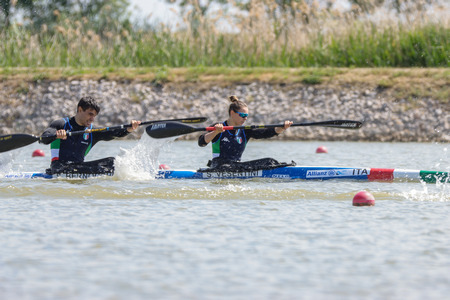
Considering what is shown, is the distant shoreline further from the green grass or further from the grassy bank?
the green grass

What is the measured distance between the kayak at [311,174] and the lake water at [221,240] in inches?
9.1

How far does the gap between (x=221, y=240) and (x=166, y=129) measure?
574cm

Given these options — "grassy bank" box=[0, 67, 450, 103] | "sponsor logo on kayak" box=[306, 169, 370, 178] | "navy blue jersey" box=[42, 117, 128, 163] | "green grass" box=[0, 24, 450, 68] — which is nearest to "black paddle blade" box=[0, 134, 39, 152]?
"navy blue jersey" box=[42, 117, 128, 163]

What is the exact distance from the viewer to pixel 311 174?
39.7ft

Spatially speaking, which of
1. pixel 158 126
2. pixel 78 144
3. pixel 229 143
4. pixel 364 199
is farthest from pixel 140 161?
pixel 364 199

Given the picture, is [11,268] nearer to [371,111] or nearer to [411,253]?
[411,253]

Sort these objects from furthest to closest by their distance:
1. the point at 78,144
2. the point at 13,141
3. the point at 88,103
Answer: the point at 13,141
the point at 78,144
the point at 88,103

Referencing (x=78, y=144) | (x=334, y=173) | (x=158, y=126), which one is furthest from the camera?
(x=158, y=126)

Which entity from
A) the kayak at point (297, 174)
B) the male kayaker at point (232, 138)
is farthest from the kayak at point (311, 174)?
the male kayaker at point (232, 138)

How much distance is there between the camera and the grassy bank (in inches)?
907

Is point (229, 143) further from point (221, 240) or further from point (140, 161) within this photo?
point (221, 240)

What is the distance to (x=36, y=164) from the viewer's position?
15938mm

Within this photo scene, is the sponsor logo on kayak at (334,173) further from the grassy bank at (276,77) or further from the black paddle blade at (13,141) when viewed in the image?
the grassy bank at (276,77)

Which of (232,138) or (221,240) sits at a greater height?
(232,138)
